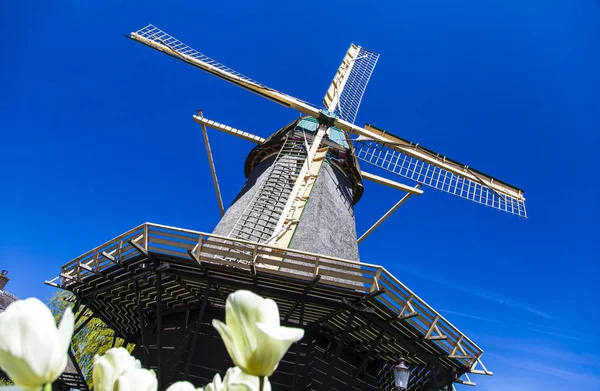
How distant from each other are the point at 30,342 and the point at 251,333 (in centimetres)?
35

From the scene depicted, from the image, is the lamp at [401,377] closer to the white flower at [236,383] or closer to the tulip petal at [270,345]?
the white flower at [236,383]

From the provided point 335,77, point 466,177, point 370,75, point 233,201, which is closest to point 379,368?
point 233,201

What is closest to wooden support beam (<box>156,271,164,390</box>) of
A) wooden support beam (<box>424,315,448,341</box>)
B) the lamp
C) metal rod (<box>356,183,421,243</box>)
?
the lamp

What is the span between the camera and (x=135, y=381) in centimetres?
77

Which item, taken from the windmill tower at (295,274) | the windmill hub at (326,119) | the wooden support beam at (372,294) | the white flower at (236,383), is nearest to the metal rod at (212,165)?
the windmill tower at (295,274)

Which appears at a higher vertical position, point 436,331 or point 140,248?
point 436,331

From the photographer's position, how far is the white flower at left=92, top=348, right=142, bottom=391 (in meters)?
0.79

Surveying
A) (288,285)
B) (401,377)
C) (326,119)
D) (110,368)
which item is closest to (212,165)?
(326,119)

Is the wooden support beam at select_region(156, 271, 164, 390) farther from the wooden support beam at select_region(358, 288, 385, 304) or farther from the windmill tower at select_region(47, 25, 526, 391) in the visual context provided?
the wooden support beam at select_region(358, 288, 385, 304)

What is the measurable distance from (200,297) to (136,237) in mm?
2044

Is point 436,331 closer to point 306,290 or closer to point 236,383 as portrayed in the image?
point 306,290

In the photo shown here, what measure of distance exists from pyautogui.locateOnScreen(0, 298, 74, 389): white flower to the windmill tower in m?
5.91

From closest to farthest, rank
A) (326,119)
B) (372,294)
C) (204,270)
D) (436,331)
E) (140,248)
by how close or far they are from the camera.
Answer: (372,294) < (140,248) < (204,270) < (436,331) < (326,119)

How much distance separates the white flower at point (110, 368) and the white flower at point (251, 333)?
188mm
